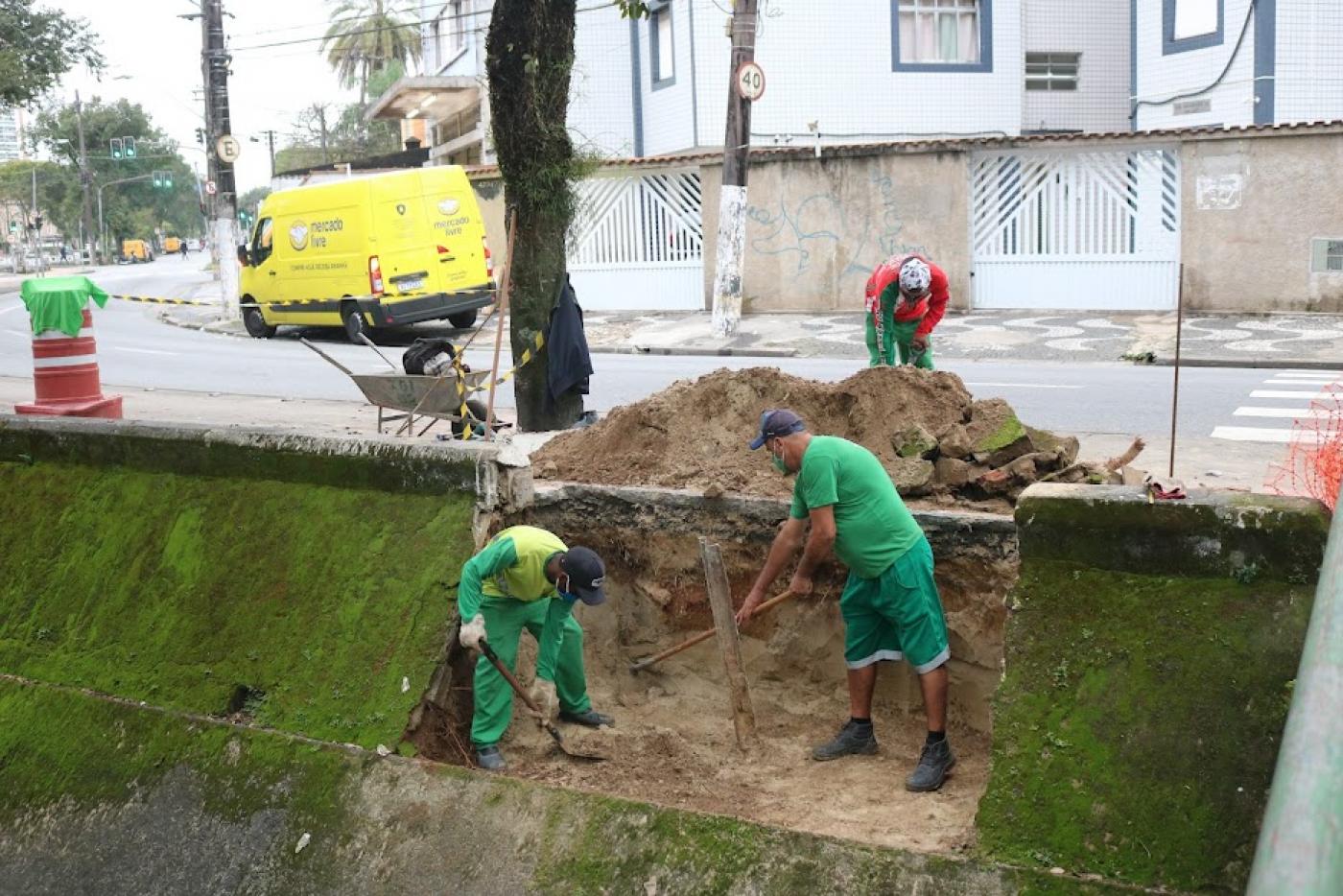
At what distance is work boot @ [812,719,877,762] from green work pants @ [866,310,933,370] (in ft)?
13.9

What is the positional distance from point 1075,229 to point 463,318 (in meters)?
9.21

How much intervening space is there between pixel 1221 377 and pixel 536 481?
9.69 metres

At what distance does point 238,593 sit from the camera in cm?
601

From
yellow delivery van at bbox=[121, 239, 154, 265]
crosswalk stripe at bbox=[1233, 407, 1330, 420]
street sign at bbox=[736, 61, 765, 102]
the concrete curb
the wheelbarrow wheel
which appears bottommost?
crosswalk stripe at bbox=[1233, 407, 1330, 420]

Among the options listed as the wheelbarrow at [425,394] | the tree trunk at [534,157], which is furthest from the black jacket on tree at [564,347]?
the wheelbarrow at [425,394]

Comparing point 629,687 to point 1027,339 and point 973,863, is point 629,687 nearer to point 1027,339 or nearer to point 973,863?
point 973,863

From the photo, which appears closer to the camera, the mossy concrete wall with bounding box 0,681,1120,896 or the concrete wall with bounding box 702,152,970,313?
the mossy concrete wall with bounding box 0,681,1120,896

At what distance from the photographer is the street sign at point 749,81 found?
685 inches

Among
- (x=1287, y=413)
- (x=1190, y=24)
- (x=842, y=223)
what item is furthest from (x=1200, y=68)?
(x=1287, y=413)

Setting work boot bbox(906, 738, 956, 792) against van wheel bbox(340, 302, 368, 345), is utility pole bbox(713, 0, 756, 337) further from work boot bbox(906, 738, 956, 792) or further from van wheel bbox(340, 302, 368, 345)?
work boot bbox(906, 738, 956, 792)

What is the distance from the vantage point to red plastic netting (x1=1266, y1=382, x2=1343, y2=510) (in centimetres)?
634

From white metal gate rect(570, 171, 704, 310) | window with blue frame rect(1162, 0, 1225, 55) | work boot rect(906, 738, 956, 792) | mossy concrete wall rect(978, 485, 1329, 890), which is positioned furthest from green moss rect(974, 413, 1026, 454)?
window with blue frame rect(1162, 0, 1225, 55)

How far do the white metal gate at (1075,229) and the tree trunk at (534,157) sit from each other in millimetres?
11677

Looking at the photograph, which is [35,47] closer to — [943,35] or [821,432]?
[943,35]
